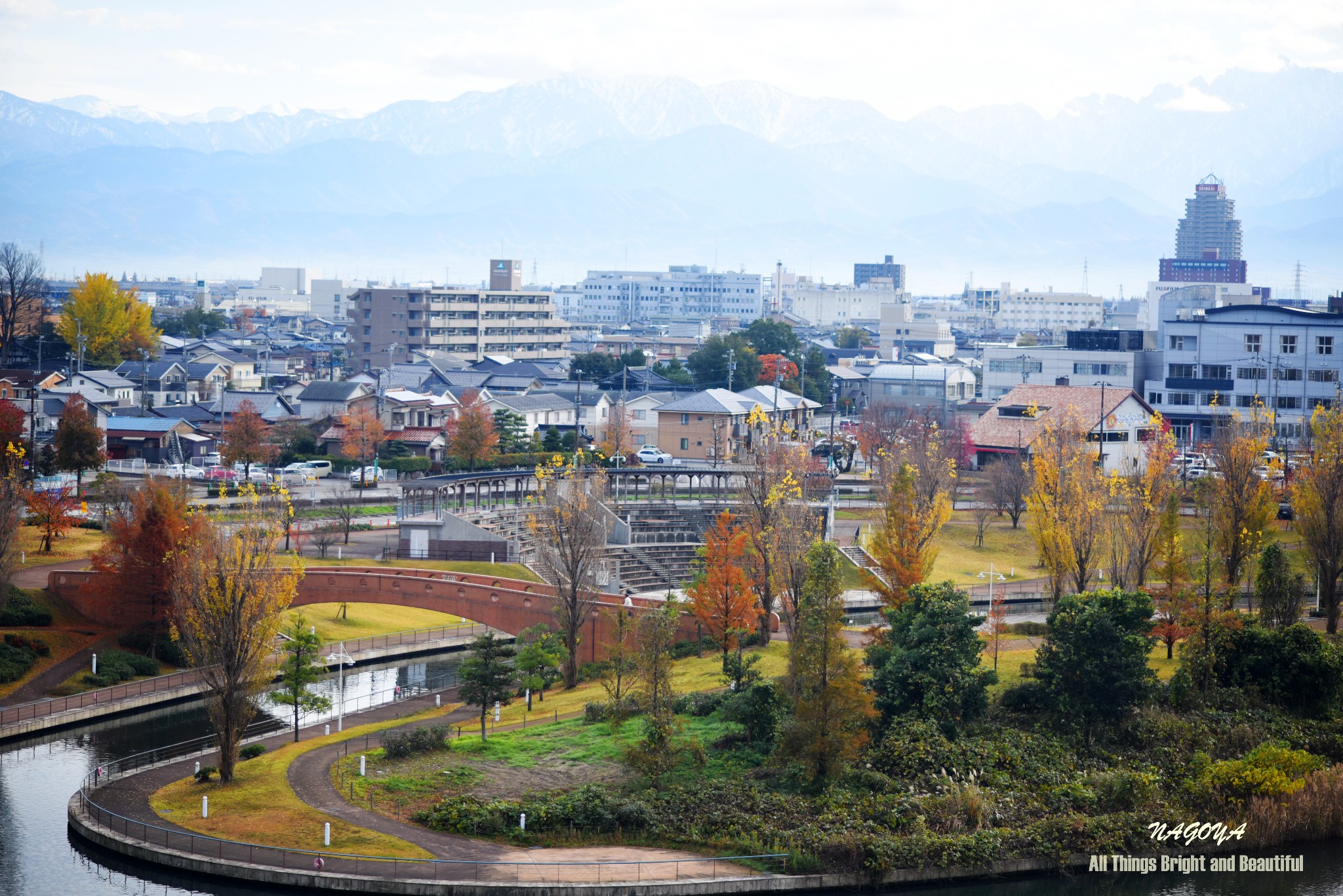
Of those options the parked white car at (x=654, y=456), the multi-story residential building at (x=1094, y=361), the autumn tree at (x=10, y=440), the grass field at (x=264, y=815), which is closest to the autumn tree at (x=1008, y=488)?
the parked white car at (x=654, y=456)

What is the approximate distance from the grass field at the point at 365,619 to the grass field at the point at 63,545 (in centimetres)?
876

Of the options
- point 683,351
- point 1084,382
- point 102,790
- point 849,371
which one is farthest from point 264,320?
point 102,790

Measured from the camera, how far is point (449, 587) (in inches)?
1871

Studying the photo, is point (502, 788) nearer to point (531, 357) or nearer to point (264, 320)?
point (531, 357)

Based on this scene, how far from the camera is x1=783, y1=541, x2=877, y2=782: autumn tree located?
101 feet

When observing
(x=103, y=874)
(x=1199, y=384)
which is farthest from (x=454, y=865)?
(x=1199, y=384)

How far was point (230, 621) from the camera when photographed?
107ft

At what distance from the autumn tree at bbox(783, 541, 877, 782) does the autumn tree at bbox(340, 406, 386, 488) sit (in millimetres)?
45142

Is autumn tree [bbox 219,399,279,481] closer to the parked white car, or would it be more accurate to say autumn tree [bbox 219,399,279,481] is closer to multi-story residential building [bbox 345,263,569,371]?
the parked white car

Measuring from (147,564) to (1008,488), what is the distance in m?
35.2

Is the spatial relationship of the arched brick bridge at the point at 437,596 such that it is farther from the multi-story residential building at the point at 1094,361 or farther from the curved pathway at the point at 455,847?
the multi-story residential building at the point at 1094,361

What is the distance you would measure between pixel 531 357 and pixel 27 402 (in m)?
58.8

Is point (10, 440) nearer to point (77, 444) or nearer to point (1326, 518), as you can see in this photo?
point (77, 444)

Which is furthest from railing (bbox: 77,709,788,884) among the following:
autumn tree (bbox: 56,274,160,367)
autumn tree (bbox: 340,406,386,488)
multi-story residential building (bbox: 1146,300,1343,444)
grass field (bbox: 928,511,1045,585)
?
autumn tree (bbox: 56,274,160,367)
